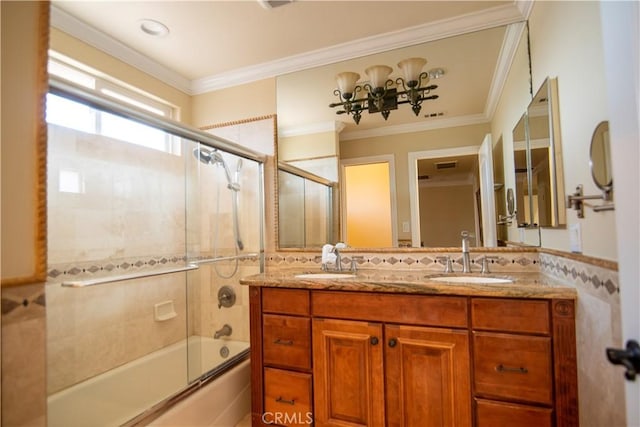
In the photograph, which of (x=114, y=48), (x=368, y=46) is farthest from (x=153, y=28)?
(x=368, y=46)

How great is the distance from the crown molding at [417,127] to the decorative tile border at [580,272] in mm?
873

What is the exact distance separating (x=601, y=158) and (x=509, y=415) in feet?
3.45

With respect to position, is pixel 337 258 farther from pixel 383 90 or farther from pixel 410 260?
pixel 383 90

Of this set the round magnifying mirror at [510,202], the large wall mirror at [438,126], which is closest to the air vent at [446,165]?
the large wall mirror at [438,126]

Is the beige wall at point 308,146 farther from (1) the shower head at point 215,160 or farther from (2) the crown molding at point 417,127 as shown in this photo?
(1) the shower head at point 215,160

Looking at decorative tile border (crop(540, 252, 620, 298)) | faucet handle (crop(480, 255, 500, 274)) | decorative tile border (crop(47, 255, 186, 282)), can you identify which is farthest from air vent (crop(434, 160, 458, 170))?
decorative tile border (crop(47, 255, 186, 282))

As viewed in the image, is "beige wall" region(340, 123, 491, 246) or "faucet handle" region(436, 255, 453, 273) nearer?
"faucet handle" region(436, 255, 453, 273)

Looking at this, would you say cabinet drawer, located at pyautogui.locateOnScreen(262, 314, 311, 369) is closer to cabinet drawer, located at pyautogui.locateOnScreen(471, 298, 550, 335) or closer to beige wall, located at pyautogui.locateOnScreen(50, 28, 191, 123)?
cabinet drawer, located at pyautogui.locateOnScreen(471, 298, 550, 335)

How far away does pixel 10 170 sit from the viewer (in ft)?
2.88

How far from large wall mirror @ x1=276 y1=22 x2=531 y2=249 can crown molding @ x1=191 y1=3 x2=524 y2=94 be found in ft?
0.13

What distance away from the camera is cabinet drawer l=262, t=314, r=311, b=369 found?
1642mm

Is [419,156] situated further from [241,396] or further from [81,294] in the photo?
[81,294]

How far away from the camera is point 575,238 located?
3.83 feet

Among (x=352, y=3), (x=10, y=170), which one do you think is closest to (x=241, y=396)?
(x=10, y=170)
